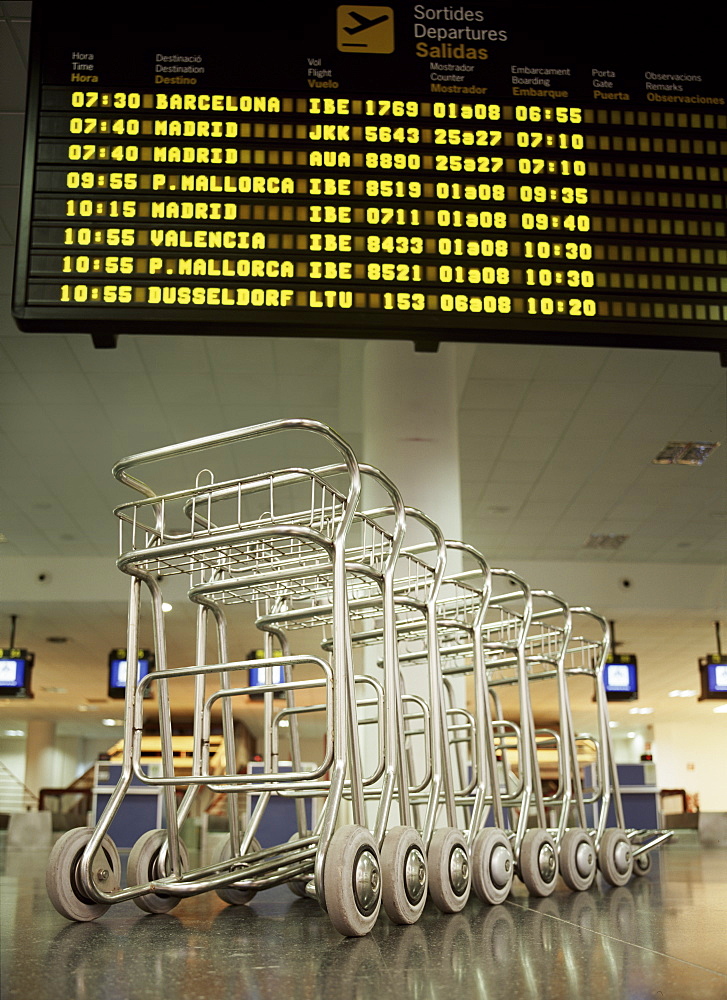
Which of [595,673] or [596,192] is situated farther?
[595,673]

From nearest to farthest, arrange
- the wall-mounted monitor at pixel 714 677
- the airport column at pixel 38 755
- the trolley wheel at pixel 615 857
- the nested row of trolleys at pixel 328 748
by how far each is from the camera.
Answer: the nested row of trolleys at pixel 328 748
the trolley wheel at pixel 615 857
the wall-mounted monitor at pixel 714 677
the airport column at pixel 38 755

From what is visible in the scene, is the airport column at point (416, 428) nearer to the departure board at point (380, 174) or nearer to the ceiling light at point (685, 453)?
the departure board at point (380, 174)

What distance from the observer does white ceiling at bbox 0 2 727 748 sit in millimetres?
6406

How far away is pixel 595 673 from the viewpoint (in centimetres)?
420

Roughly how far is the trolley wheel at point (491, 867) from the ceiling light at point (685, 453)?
19.2 ft

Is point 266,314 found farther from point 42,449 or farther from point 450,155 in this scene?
point 42,449

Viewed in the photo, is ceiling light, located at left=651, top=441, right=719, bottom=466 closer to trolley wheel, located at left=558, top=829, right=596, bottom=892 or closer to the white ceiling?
the white ceiling

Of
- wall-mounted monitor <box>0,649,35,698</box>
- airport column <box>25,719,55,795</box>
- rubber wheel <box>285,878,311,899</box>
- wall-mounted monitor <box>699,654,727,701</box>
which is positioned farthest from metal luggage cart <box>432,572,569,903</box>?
airport column <box>25,719,55,795</box>

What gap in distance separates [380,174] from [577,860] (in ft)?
8.00

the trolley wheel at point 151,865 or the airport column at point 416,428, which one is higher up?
the airport column at point 416,428

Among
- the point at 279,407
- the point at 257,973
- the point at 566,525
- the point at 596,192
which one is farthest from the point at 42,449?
the point at 257,973

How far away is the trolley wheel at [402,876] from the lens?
216cm

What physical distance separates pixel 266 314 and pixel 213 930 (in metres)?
1.73

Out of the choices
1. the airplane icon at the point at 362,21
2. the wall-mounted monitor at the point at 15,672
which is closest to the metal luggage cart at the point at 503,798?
the airplane icon at the point at 362,21
